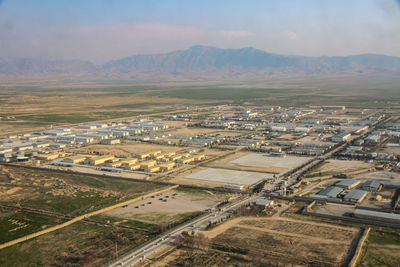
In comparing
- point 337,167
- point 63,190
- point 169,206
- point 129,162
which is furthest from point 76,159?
point 337,167

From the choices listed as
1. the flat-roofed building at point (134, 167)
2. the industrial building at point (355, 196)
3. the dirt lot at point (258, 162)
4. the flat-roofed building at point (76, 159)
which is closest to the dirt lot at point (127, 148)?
the flat-roofed building at point (76, 159)

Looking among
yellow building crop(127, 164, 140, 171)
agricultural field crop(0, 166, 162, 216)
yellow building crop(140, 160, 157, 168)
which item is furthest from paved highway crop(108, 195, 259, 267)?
yellow building crop(127, 164, 140, 171)

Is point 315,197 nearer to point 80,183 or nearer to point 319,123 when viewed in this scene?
point 80,183

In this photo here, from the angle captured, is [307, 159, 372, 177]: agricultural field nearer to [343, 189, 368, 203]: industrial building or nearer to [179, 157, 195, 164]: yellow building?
[343, 189, 368, 203]: industrial building

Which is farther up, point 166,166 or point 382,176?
point 166,166

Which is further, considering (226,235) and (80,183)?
(80,183)

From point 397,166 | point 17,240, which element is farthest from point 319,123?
point 17,240

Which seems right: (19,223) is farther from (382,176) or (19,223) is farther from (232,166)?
(382,176)
